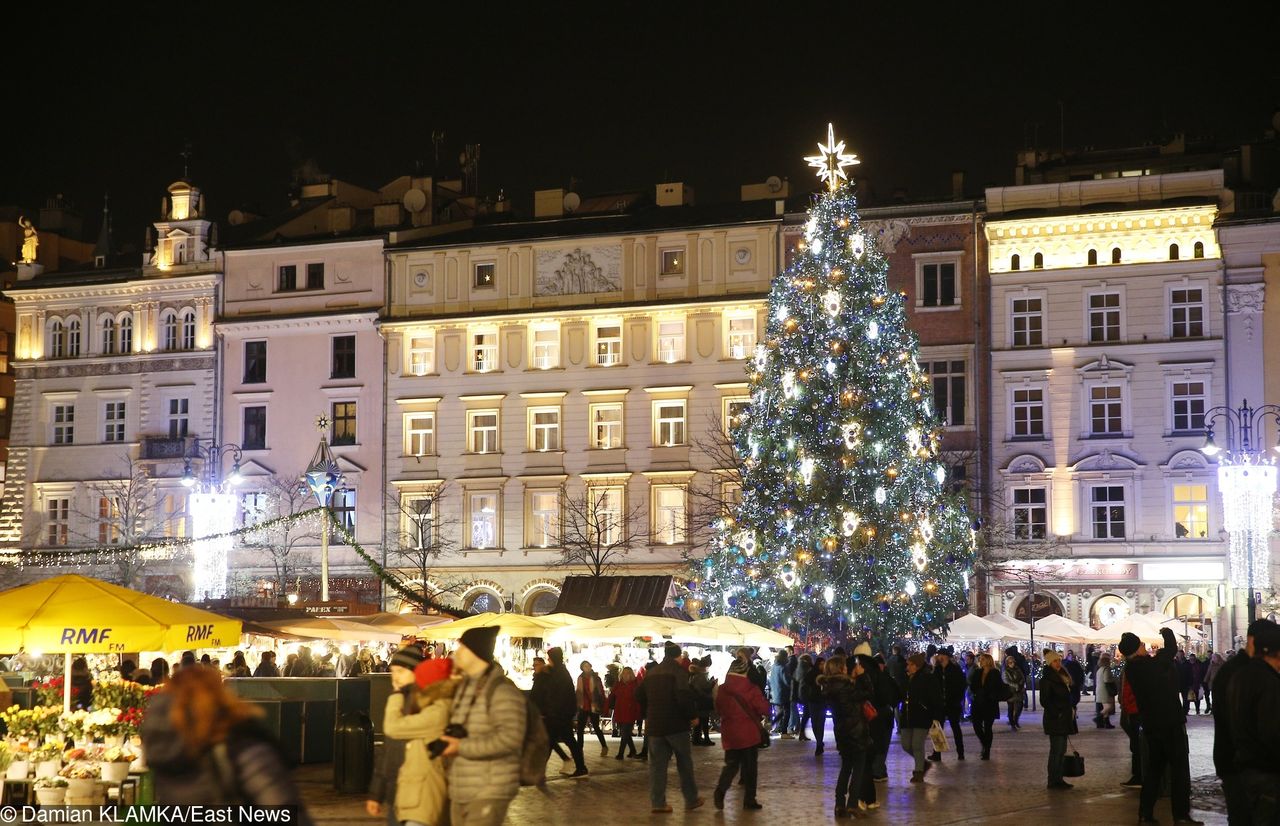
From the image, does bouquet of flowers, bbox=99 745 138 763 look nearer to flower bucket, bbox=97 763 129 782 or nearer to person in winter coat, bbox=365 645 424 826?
flower bucket, bbox=97 763 129 782

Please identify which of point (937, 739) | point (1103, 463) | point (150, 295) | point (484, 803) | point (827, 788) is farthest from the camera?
point (150, 295)

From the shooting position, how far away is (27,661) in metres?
33.8

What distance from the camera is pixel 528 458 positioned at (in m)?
55.3

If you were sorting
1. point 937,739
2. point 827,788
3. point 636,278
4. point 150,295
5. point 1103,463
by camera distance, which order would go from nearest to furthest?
point 827,788, point 937,739, point 1103,463, point 636,278, point 150,295

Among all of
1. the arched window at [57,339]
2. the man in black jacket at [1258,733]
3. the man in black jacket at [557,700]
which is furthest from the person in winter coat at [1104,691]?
the arched window at [57,339]

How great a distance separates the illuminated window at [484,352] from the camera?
56.1 metres

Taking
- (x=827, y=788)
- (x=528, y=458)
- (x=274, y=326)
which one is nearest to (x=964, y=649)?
(x=528, y=458)

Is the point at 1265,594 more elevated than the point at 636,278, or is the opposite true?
the point at 636,278

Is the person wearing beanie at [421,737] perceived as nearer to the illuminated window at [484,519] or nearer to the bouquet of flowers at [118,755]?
the bouquet of flowers at [118,755]

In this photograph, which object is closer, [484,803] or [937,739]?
[484,803]

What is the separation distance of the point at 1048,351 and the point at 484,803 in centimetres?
4398

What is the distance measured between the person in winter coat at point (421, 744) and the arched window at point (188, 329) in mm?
51533

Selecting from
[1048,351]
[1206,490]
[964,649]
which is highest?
[1048,351]

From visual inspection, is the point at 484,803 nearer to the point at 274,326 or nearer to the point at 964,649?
the point at 964,649
